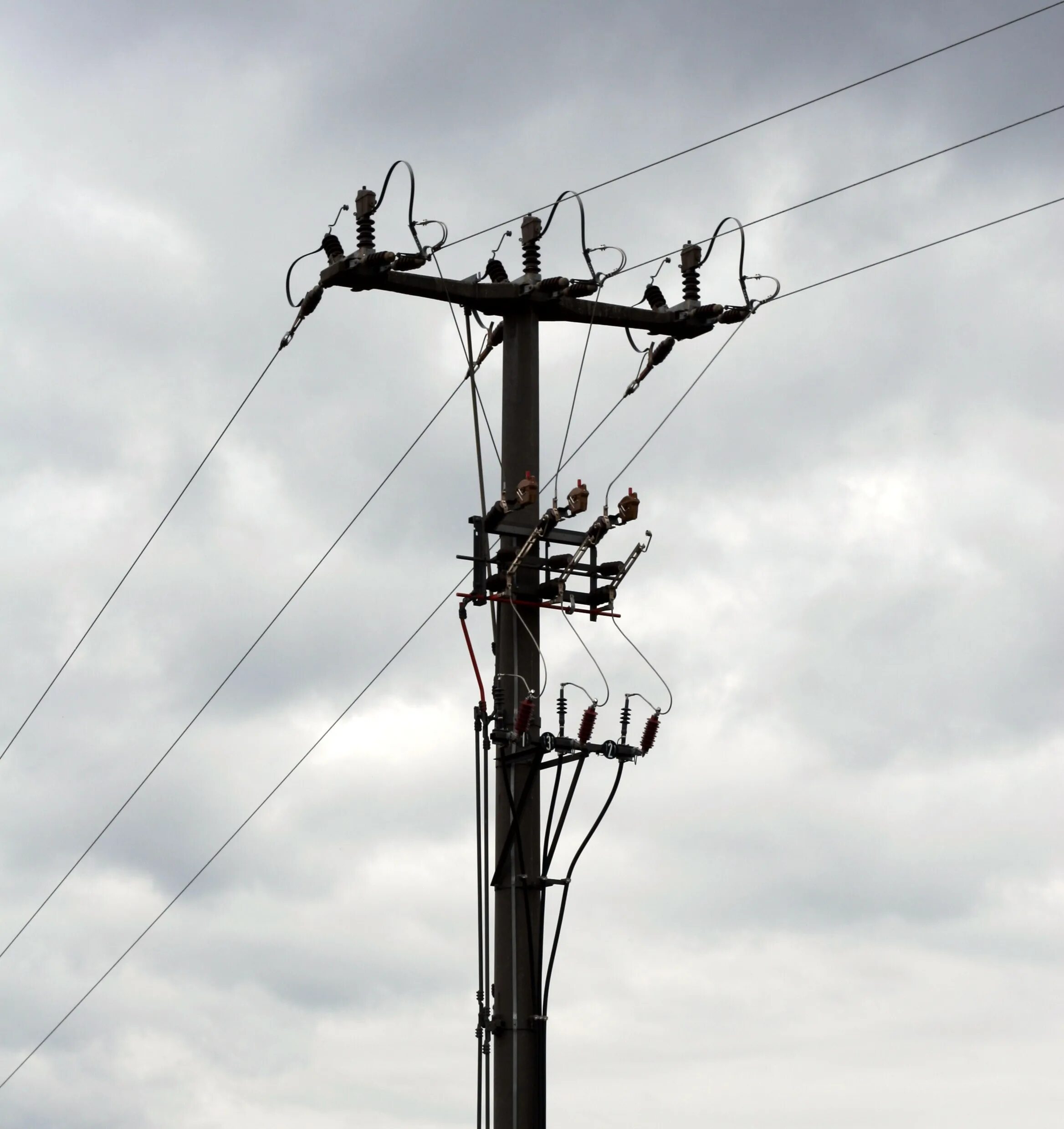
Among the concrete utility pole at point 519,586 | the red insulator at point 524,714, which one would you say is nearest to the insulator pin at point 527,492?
the concrete utility pole at point 519,586

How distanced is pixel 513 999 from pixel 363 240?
19.0 feet

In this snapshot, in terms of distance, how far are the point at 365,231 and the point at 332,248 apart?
28 cm

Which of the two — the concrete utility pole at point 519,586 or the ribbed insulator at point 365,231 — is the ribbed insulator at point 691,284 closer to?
the concrete utility pole at point 519,586

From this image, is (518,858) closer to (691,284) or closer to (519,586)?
(519,586)

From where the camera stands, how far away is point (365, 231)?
17438 millimetres

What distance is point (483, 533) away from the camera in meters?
17.8

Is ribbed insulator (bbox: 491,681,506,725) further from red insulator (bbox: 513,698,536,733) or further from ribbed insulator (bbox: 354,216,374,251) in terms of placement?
ribbed insulator (bbox: 354,216,374,251)

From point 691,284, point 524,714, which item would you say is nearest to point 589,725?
point 524,714

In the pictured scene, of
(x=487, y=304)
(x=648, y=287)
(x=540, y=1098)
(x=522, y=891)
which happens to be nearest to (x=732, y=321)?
(x=648, y=287)

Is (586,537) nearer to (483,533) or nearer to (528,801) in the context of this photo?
(483,533)

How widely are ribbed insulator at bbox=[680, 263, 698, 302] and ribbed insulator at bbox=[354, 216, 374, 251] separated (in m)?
2.89

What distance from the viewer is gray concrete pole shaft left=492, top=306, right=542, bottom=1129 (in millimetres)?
16969

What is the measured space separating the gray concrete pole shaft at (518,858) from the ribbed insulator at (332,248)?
1.80 m

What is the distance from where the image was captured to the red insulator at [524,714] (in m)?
17.2
